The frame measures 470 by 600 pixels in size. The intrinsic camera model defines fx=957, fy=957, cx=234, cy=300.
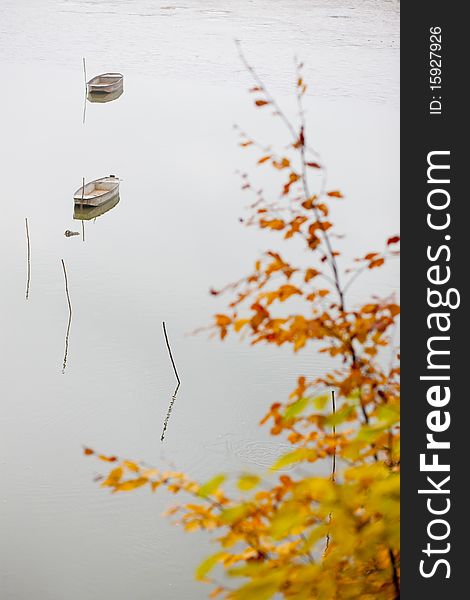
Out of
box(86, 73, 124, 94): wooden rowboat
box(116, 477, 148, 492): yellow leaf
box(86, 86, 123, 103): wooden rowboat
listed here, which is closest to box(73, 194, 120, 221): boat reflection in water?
box(86, 86, 123, 103): wooden rowboat

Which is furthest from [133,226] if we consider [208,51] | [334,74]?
[208,51]

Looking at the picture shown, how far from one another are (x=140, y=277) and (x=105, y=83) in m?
8.62

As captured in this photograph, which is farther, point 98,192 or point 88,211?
point 98,192

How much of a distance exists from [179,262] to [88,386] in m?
2.43

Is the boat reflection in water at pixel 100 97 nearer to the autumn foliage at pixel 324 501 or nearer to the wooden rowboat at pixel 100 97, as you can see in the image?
the wooden rowboat at pixel 100 97

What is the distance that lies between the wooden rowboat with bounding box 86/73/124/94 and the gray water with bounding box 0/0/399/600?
283 mm

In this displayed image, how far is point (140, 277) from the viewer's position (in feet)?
27.7

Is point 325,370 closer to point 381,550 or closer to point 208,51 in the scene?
point 381,550

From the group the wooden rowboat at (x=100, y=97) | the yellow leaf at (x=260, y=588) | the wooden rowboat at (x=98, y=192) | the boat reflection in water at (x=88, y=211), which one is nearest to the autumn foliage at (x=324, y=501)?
the yellow leaf at (x=260, y=588)

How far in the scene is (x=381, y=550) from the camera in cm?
181

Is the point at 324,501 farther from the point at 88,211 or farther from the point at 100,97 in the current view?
the point at 100,97

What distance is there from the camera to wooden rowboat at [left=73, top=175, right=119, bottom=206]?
34.9ft

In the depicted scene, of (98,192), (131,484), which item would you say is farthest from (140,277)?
(131,484)

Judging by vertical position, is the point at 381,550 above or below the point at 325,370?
below
